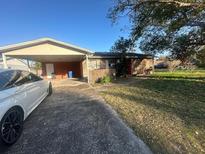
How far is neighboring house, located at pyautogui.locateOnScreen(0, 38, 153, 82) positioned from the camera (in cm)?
1077

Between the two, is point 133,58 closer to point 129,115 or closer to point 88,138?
point 129,115

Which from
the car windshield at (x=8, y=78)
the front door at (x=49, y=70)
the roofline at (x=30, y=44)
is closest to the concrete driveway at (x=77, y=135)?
the car windshield at (x=8, y=78)

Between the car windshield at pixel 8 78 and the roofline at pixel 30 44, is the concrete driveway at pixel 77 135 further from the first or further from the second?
the roofline at pixel 30 44

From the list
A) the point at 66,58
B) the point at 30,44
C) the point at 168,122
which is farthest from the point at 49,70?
the point at 168,122

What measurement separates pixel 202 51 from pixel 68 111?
1251cm

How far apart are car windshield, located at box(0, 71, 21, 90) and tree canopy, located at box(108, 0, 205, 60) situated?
743cm

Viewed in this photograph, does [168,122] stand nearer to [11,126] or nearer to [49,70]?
[11,126]

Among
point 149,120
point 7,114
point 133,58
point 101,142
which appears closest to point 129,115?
point 149,120

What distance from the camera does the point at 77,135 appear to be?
3.58 meters

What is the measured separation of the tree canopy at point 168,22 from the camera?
834 centimetres

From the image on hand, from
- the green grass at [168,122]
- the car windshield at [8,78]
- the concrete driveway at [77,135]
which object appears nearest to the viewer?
the concrete driveway at [77,135]

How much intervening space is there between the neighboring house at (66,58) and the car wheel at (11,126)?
26.6 feet

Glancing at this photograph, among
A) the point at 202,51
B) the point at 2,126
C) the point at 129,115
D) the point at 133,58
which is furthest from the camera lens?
the point at 133,58

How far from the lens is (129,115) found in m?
4.75
